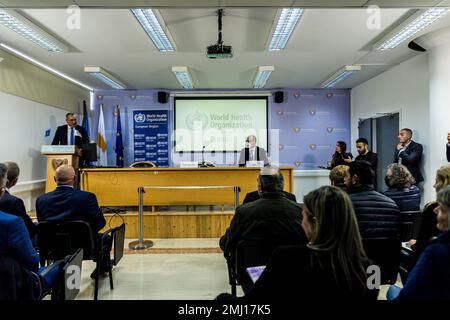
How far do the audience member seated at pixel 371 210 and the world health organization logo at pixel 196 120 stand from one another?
18.6 ft

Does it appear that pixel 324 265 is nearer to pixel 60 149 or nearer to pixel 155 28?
pixel 155 28

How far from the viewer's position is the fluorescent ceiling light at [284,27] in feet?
11.3

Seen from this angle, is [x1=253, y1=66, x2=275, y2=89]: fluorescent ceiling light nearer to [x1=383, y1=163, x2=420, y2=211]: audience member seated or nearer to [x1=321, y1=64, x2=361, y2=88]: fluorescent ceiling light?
[x1=321, y1=64, x2=361, y2=88]: fluorescent ceiling light

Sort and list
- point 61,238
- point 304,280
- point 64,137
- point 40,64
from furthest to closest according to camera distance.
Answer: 1. point 64,137
2. point 40,64
3. point 61,238
4. point 304,280

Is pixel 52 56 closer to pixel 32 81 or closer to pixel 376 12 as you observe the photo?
pixel 32 81

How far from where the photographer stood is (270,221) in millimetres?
2016

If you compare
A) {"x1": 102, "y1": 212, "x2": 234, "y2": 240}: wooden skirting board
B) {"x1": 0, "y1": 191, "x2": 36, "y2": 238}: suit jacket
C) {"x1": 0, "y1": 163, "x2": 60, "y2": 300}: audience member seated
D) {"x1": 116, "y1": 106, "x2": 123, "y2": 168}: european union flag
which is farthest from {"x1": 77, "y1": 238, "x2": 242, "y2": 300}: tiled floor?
{"x1": 116, "y1": 106, "x2": 123, "y2": 168}: european union flag

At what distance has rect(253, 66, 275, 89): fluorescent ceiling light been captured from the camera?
5672mm

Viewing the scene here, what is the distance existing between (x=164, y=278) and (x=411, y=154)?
160 inches

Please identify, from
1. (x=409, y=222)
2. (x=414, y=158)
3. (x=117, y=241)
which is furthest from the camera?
(x=414, y=158)

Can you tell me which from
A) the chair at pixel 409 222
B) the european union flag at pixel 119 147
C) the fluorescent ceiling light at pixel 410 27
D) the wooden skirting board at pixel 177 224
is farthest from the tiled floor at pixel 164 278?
the european union flag at pixel 119 147

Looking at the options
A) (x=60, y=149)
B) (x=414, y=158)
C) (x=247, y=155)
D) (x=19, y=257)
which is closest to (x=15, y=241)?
(x=19, y=257)

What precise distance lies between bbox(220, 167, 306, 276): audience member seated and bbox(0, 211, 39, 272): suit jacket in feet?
4.00

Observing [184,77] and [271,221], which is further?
[184,77]
